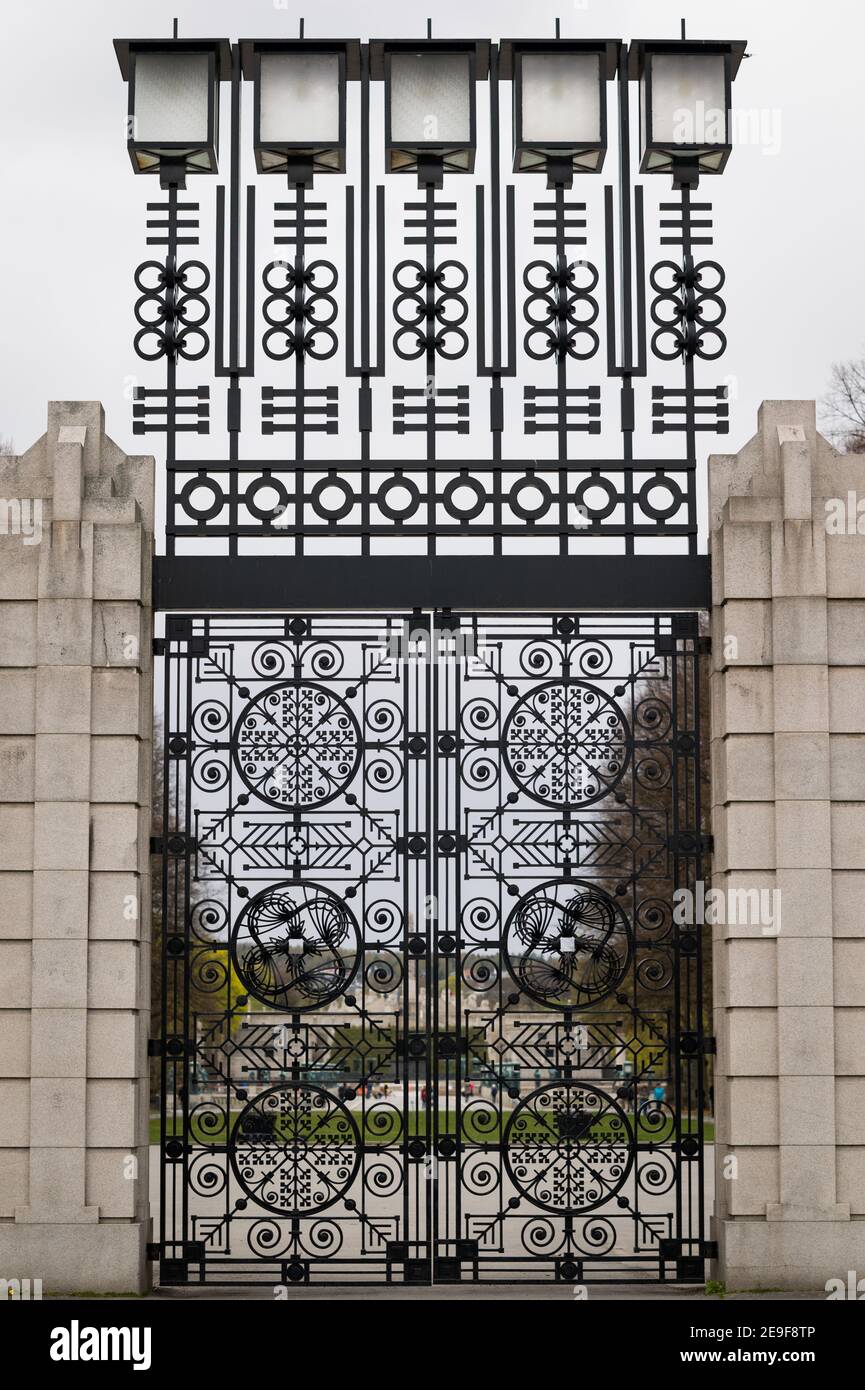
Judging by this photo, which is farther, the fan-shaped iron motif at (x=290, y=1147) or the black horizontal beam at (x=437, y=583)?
the black horizontal beam at (x=437, y=583)

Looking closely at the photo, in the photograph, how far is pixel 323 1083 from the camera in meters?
11.0

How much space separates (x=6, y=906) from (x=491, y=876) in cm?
309

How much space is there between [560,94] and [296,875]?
5631 mm

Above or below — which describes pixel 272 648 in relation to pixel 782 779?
above

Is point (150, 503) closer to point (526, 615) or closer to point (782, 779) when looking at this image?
point (526, 615)

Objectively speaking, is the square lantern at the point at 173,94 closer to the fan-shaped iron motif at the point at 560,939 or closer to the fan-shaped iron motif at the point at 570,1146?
the fan-shaped iron motif at the point at 560,939

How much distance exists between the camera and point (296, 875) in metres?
10.8

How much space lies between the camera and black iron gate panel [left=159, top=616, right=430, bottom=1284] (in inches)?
420

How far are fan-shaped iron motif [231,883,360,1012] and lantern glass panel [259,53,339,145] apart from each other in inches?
202

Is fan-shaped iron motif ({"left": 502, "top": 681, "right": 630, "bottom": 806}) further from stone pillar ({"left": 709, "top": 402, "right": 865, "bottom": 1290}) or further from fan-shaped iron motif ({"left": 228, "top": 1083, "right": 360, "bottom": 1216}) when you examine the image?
fan-shaped iron motif ({"left": 228, "top": 1083, "right": 360, "bottom": 1216})

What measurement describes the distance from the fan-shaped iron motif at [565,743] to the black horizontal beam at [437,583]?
23.6 inches

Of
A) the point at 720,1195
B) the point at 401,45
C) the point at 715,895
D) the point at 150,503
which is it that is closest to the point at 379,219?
the point at 401,45

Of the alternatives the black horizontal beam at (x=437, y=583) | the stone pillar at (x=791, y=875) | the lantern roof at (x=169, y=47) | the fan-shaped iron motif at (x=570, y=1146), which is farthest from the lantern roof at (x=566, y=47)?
the fan-shaped iron motif at (x=570, y=1146)

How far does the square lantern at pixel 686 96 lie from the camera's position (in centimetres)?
1146
